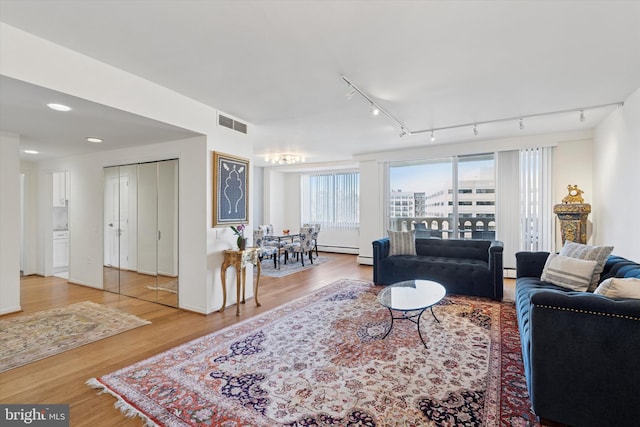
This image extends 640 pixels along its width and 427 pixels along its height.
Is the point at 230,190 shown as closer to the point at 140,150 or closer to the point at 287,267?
the point at 140,150

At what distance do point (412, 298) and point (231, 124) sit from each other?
10.7 feet

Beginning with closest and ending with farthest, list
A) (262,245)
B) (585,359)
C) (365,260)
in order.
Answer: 1. (585,359)
2. (262,245)
3. (365,260)

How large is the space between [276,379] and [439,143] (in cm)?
550

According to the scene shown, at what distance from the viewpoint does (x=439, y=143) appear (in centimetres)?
615

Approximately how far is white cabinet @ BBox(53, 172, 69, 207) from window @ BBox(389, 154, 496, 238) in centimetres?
744

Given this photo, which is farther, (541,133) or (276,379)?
(541,133)

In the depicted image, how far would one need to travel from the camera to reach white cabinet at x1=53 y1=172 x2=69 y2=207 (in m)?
6.53

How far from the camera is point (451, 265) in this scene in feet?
15.1

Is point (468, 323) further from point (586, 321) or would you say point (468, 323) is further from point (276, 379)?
point (276, 379)

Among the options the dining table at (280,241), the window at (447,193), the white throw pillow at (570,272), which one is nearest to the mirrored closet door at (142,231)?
the dining table at (280,241)

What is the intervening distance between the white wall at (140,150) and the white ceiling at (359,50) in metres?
0.14

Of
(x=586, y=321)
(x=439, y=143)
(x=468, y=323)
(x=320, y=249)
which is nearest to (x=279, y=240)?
(x=320, y=249)

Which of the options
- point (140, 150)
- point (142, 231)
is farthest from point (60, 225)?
point (140, 150)

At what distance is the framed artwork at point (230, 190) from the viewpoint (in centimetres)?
390
